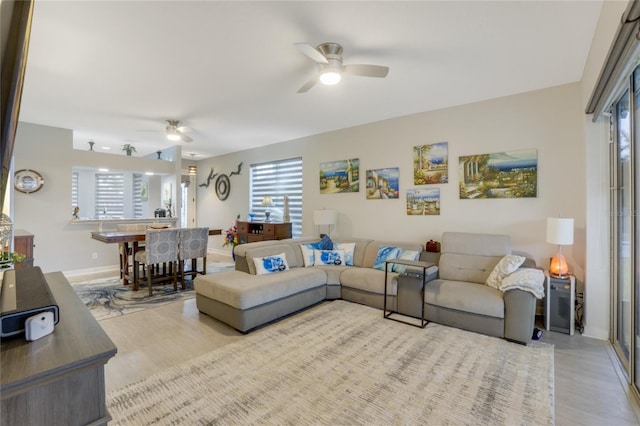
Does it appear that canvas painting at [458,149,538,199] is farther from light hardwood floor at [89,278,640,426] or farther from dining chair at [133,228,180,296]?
dining chair at [133,228,180,296]

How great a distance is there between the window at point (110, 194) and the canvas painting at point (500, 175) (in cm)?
848

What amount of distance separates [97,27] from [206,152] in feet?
17.6

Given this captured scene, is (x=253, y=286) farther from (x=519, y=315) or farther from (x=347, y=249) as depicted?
(x=519, y=315)

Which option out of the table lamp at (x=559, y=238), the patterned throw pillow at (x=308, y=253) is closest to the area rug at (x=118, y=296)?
the patterned throw pillow at (x=308, y=253)

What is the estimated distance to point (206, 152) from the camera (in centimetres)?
761

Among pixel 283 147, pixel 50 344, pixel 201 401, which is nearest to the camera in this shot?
pixel 50 344

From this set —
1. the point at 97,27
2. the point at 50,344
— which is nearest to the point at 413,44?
the point at 97,27

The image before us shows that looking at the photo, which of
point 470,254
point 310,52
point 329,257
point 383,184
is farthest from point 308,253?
point 310,52

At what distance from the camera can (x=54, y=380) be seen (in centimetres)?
87

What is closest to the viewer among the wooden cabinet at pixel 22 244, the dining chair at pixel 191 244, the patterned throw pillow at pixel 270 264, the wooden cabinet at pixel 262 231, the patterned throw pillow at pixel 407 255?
the wooden cabinet at pixel 22 244

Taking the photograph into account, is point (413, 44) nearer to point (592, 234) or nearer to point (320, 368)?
point (592, 234)

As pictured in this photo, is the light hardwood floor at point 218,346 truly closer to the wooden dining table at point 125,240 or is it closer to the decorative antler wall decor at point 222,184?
the wooden dining table at point 125,240

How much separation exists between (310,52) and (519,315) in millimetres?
3008

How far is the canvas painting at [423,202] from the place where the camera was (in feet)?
14.0
